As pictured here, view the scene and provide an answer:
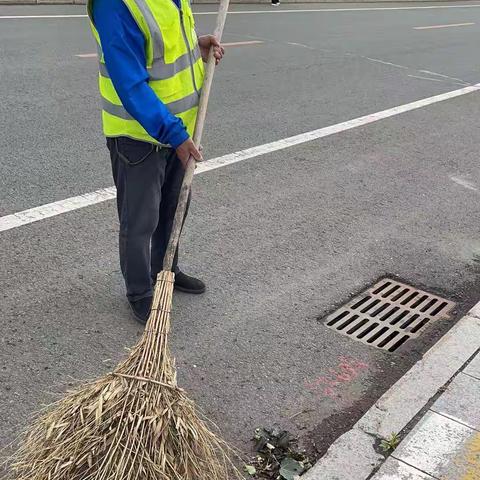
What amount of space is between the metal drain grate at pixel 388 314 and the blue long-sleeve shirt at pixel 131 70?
4.95 ft

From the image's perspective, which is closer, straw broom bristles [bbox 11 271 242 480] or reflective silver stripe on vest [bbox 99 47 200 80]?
straw broom bristles [bbox 11 271 242 480]

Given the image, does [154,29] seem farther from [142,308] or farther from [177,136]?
[142,308]

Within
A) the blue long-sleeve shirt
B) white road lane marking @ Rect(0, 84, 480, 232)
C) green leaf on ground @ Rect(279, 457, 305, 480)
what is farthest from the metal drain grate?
white road lane marking @ Rect(0, 84, 480, 232)

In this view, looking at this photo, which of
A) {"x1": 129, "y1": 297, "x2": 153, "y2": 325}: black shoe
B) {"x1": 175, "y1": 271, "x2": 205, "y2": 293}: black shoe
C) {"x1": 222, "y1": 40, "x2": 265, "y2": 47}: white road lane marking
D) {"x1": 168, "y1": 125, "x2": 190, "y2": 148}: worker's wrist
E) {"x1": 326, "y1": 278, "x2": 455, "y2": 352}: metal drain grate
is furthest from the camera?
{"x1": 222, "y1": 40, "x2": 265, "y2": 47}: white road lane marking

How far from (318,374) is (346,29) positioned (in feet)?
40.9

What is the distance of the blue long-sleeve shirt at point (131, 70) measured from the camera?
116 inches

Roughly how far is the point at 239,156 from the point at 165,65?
3180mm

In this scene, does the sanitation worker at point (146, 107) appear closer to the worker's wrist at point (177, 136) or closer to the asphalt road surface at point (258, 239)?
the worker's wrist at point (177, 136)

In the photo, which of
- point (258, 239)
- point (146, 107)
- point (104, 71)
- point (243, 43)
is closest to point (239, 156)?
point (258, 239)

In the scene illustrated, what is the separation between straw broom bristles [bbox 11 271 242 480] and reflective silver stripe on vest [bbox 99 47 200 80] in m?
1.15

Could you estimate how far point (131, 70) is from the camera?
2998 millimetres

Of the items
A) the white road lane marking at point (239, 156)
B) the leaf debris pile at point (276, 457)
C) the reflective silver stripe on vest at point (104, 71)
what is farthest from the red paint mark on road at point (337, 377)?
the white road lane marking at point (239, 156)

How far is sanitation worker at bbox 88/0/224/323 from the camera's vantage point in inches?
117

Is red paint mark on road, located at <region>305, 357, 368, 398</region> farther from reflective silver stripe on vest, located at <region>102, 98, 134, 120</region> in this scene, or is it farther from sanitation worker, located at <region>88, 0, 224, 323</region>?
reflective silver stripe on vest, located at <region>102, 98, 134, 120</region>
